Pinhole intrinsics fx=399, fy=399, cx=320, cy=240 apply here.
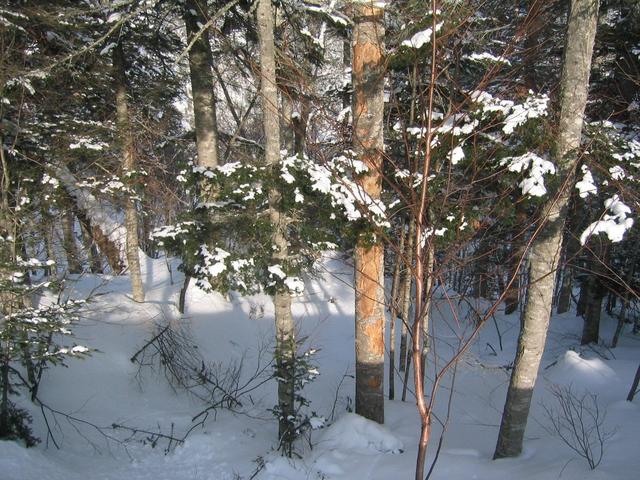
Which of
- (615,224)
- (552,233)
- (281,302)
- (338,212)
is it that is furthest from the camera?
(281,302)

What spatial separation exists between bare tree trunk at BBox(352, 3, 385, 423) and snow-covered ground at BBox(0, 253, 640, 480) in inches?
19.2

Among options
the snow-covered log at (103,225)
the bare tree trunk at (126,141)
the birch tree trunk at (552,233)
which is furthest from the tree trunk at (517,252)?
the snow-covered log at (103,225)

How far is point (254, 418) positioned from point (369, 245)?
364 centimetres

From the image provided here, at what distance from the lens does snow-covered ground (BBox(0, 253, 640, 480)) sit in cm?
452

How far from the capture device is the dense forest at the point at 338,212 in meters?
2.98

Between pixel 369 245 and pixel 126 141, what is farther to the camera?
pixel 126 141

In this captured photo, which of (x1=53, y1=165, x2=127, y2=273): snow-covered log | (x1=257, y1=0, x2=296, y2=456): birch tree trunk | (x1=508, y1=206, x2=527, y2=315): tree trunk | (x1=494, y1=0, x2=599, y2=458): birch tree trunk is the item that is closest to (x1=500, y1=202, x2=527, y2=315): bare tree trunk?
(x1=508, y1=206, x2=527, y2=315): tree trunk

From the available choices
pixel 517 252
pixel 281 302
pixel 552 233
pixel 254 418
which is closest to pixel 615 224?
pixel 552 233

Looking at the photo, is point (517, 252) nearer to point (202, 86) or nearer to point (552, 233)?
point (552, 233)

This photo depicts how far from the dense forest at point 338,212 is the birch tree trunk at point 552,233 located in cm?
2

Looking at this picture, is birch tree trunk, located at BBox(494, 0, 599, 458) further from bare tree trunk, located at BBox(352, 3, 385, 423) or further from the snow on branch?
bare tree trunk, located at BBox(352, 3, 385, 423)

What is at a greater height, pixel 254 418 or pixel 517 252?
pixel 517 252

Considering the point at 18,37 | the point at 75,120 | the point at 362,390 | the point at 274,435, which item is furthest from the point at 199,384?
the point at 18,37

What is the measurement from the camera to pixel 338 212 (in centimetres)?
504
